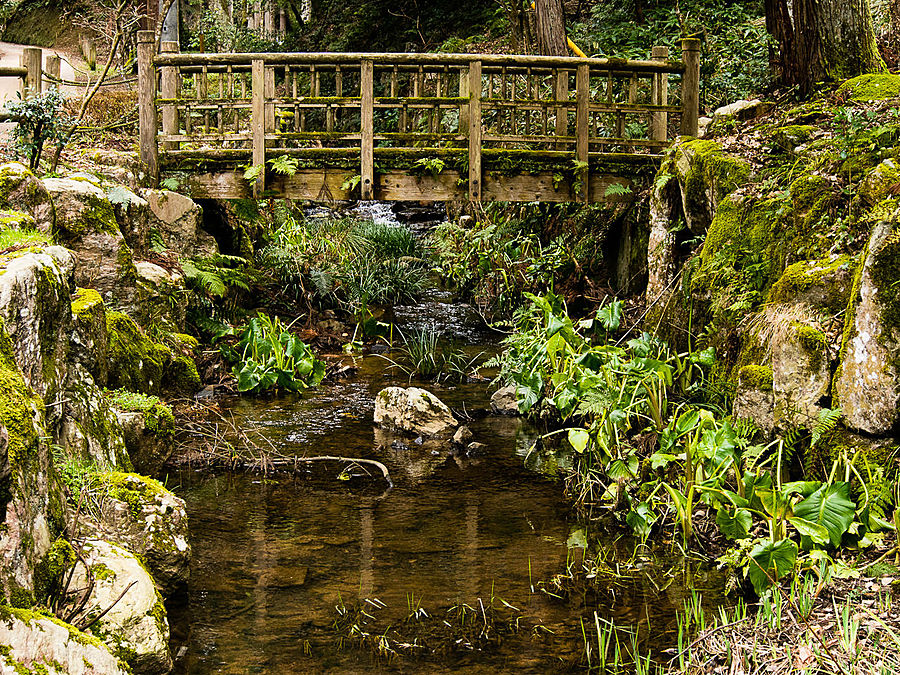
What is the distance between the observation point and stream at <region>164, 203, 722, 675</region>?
4516 mm

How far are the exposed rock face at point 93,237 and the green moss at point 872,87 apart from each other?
6.95 meters

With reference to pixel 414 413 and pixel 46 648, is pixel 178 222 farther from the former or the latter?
pixel 46 648

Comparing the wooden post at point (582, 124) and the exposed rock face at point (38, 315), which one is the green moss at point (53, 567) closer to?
the exposed rock face at point (38, 315)

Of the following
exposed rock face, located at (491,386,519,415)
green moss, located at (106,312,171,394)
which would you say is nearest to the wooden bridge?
exposed rock face, located at (491,386,519,415)

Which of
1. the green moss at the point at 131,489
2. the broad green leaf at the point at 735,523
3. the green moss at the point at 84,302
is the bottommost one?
the broad green leaf at the point at 735,523

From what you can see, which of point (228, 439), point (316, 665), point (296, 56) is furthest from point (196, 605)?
point (296, 56)

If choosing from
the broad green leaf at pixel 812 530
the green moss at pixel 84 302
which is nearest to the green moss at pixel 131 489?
the green moss at pixel 84 302

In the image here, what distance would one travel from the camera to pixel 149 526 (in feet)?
16.2

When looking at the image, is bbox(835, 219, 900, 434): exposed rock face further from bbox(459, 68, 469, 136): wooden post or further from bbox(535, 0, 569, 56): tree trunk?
bbox(535, 0, 569, 56): tree trunk

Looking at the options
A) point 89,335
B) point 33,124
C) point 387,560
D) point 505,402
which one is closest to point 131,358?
point 89,335

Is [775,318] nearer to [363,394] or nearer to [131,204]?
[363,394]

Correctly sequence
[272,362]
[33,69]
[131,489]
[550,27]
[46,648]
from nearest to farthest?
1. [46,648]
2. [131,489]
3. [272,362]
4. [33,69]
5. [550,27]

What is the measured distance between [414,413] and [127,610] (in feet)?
14.2

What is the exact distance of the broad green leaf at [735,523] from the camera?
4730 mm
